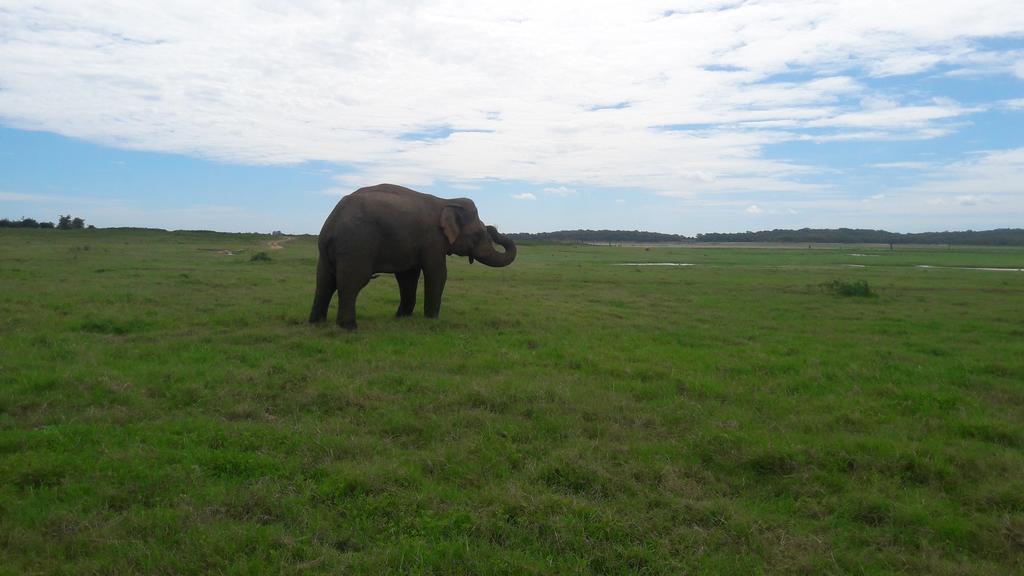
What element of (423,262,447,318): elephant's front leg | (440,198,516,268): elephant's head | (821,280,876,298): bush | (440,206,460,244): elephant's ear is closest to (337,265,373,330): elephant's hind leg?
(423,262,447,318): elephant's front leg

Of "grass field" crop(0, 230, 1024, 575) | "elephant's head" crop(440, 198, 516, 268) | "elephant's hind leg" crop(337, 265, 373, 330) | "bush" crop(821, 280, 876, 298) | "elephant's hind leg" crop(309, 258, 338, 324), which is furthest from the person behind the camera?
"bush" crop(821, 280, 876, 298)

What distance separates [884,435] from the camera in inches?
277

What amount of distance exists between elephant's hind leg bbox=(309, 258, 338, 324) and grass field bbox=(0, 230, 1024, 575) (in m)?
0.70

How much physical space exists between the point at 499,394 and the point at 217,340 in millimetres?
5495

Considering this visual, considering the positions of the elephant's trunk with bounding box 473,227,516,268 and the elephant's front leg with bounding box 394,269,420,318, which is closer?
the elephant's front leg with bounding box 394,269,420,318

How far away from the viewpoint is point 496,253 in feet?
51.0

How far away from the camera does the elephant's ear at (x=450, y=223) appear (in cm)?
1409

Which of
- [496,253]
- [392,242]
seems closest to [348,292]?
[392,242]

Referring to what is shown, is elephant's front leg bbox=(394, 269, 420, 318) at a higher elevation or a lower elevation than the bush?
higher

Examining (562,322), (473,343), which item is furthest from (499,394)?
(562,322)

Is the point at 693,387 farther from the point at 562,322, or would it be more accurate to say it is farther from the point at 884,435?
the point at 562,322

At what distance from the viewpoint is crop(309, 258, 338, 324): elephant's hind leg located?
1295 cm

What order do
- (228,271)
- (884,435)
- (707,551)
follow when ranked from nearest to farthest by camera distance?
(707,551), (884,435), (228,271)

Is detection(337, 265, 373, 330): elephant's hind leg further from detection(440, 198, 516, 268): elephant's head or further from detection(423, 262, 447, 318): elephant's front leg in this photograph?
detection(440, 198, 516, 268): elephant's head
